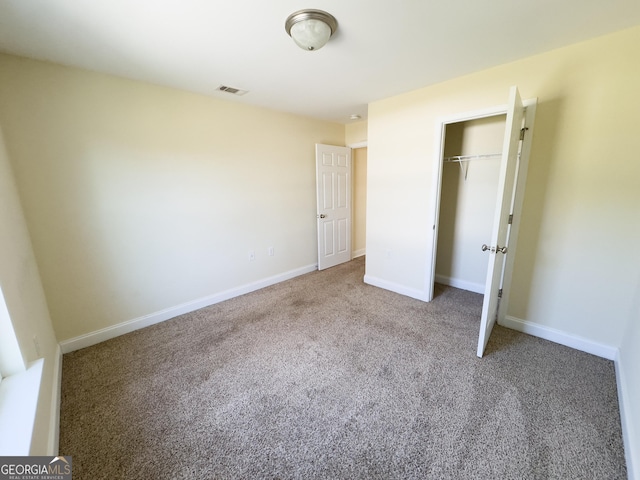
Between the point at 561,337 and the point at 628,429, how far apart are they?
95 cm

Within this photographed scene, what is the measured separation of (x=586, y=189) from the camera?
195cm

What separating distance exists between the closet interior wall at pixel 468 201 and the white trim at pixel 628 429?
162 centimetres

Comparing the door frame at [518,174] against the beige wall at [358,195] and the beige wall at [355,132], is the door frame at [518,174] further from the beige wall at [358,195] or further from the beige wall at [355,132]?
the beige wall at [358,195]

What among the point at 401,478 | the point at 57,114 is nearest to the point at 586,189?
the point at 401,478

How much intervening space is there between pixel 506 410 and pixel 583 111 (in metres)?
2.22

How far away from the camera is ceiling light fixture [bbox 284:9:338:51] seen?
147 cm

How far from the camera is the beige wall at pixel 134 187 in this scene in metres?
1.98

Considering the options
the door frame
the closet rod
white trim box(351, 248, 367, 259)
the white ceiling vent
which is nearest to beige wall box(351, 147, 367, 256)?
white trim box(351, 248, 367, 259)

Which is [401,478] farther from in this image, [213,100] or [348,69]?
[213,100]

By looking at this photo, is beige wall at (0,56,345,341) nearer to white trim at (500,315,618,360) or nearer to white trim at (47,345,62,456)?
white trim at (47,345,62,456)

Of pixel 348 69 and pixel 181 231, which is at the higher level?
pixel 348 69

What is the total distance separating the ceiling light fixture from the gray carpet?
2302mm

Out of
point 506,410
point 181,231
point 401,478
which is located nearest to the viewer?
point 401,478
